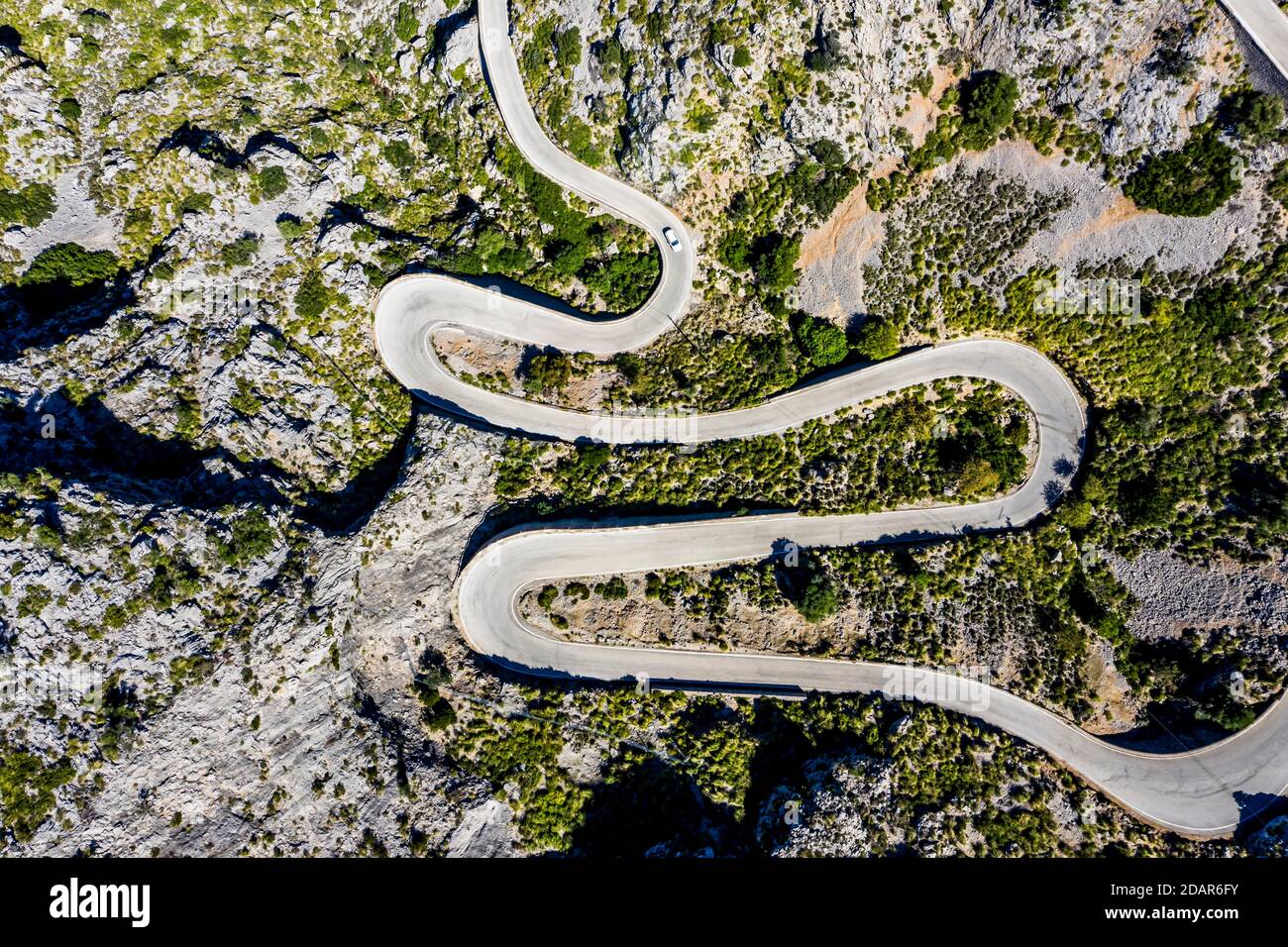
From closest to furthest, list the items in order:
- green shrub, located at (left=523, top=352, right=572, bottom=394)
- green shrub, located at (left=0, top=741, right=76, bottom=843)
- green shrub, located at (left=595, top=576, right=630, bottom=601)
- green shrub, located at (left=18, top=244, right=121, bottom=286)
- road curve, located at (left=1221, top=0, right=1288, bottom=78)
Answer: green shrub, located at (left=0, top=741, right=76, bottom=843) → road curve, located at (left=1221, top=0, right=1288, bottom=78) → green shrub, located at (left=595, top=576, right=630, bottom=601) → green shrub, located at (left=18, top=244, right=121, bottom=286) → green shrub, located at (left=523, top=352, right=572, bottom=394)

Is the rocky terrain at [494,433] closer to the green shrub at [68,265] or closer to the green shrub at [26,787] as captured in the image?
the green shrub at [68,265]

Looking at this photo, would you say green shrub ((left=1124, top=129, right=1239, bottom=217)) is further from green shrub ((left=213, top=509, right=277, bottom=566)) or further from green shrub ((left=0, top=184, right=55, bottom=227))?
green shrub ((left=0, top=184, right=55, bottom=227))

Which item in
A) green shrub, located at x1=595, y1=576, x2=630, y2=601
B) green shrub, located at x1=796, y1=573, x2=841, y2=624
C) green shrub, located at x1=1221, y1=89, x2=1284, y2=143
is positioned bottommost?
green shrub, located at x1=796, y1=573, x2=841, y2=624

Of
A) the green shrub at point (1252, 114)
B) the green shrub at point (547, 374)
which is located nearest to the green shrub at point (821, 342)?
the green shrub at point (547, 374)

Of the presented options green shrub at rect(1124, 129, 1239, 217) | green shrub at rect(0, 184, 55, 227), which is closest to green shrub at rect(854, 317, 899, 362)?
green shrub at rect(1124, 129, 1239, 217)

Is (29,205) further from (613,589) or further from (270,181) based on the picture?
(613,589)

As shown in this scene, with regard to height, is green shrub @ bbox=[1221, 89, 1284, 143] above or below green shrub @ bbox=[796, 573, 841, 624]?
above

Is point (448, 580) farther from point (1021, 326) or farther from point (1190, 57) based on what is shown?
point (1190, 57)

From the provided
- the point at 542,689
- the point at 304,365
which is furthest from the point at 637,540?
the point at 304,365
